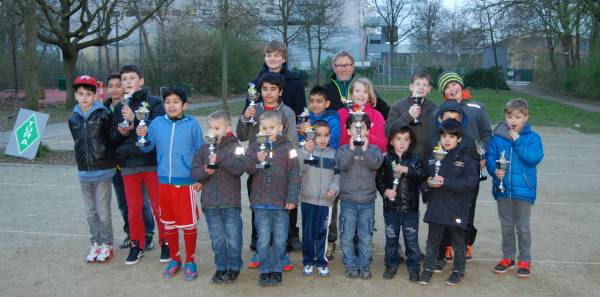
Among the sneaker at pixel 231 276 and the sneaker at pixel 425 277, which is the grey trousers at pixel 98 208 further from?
the sneaker at pixel 425 277

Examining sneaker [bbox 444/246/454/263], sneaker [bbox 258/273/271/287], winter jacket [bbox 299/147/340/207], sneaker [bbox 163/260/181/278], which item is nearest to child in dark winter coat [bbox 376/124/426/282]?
winter jacket [bbox 299/147/340/207]

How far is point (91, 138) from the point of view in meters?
5.16

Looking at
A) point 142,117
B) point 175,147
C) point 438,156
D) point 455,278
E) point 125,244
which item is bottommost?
point 455,278

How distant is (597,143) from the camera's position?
1384 cm

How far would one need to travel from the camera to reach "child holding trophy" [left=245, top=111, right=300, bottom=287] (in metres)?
4.61

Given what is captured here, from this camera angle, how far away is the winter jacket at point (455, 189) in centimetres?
457

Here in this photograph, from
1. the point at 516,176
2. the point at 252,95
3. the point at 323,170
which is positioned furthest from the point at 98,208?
the point at 516,176

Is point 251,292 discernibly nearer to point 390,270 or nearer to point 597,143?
point 390,270

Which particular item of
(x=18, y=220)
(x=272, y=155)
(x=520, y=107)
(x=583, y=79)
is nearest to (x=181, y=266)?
(x=272, y=155)

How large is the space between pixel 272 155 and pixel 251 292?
3.84ft

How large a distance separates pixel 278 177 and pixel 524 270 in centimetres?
238

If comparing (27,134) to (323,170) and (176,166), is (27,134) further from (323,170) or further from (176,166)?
(323,170)

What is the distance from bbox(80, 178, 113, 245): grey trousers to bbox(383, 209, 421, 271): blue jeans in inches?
107

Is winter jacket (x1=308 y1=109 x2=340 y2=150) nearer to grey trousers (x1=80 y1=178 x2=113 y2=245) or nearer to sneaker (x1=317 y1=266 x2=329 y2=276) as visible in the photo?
sneaker (x1=317 y1=266 x2=329 y2=276)
